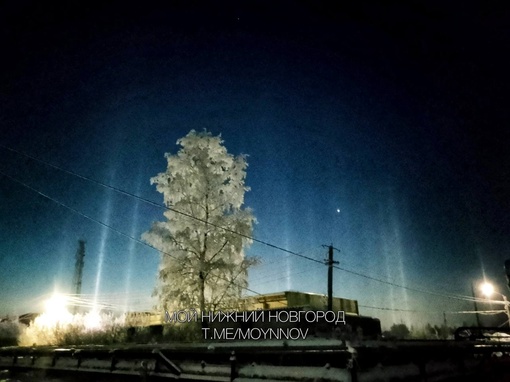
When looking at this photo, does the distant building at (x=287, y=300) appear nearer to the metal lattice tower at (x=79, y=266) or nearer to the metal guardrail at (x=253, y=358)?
the metal guardrail at (x=253, y=358)

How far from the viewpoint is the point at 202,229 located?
1609 cm

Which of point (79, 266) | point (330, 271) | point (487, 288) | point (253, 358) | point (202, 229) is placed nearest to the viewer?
point (253, 358)

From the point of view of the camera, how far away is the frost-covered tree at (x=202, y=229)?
15.5 metres

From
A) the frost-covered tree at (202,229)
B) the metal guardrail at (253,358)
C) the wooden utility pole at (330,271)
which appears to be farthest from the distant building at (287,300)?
the metal guardrail at (253,358)

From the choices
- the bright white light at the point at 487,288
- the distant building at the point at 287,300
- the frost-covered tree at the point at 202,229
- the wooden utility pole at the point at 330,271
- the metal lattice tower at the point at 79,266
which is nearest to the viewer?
the frost-covered tree at the point at 202,229

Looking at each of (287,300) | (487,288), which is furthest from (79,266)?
(487,288)

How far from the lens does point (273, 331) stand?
466 inches

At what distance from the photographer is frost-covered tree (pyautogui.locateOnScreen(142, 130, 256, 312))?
50.9 feet

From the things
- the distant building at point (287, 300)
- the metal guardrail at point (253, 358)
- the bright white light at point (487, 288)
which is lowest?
the metal guardrail at point (253, 358)

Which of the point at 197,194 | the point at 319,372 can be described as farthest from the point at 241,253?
the point at 319,372

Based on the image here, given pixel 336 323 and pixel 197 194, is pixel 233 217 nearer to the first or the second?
pixel 197 194

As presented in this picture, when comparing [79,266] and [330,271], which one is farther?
[79,266]

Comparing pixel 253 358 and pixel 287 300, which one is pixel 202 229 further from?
pixel 287 300

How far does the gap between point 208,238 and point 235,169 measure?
4.03 m
